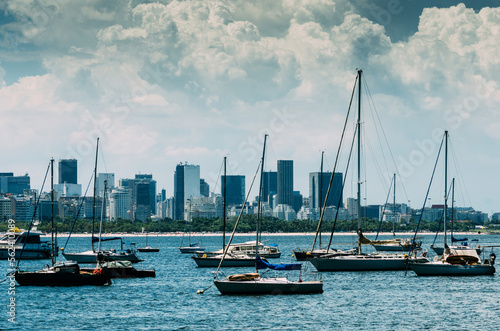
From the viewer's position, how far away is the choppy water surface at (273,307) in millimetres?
54938

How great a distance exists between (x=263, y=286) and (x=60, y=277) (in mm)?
22301

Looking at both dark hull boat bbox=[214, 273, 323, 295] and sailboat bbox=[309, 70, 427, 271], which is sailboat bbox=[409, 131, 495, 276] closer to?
sailboat bbox=[309, 70, 427, 271]

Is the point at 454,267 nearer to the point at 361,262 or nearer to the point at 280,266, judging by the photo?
the point at 361,262

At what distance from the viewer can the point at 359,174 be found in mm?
91125

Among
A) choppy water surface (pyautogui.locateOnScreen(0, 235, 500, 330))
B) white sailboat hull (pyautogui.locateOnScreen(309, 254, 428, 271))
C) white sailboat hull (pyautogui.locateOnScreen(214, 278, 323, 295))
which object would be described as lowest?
choppy water surface (pyautogui.locateOnScreen(0, 235, 500, 330))

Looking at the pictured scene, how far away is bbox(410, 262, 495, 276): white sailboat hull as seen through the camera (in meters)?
84.4

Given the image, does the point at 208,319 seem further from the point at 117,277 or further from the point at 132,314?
the point at 117,277

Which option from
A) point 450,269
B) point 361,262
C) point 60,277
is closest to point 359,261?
point 361,262

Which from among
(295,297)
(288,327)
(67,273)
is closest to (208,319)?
(288,327)

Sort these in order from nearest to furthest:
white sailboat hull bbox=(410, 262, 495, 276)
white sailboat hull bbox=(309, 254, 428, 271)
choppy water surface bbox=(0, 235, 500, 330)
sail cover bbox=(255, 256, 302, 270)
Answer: choppy water surface bbox=(0, 235, 500, 330) → sail cover bbox=(255, 256, 302, 270) → white sailboat hull bbox=(410, 262, 495, 276) → white sailboat hull bbox=(309, 254, 428, 271)

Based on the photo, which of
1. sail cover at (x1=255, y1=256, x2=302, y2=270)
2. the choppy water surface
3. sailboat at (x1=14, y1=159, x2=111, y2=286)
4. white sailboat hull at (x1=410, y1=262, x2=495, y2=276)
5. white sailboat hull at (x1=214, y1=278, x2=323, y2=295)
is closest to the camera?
the choppy water surface

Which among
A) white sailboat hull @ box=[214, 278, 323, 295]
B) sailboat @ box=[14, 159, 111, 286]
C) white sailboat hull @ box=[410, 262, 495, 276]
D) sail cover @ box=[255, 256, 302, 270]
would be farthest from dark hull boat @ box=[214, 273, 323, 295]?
white sailboat hull @ box=[410, 262, 495, 276]

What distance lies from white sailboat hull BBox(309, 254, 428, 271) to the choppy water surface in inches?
112

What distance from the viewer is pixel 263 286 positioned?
65.8 metres
